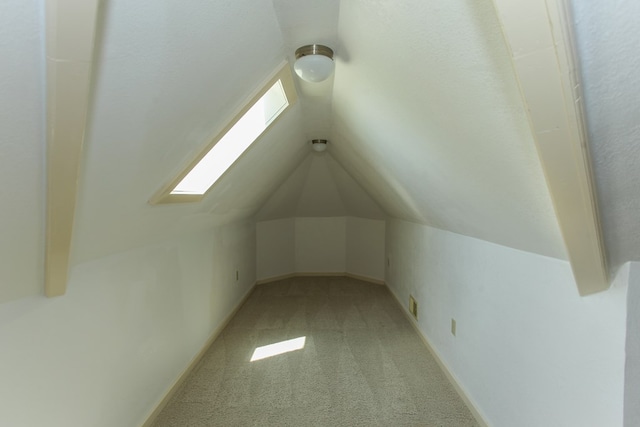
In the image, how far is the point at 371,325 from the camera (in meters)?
3.53

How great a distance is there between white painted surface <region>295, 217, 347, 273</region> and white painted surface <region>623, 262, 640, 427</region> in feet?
15.5

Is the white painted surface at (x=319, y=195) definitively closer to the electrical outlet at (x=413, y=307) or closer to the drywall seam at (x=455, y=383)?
the electrical outlet at (x=413, y=307)

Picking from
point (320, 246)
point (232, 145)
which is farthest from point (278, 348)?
point (320, 246)

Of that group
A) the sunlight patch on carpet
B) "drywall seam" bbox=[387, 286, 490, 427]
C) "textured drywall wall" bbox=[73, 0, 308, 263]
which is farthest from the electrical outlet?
"textured drywall wall" bbox=[73, 0, 308, 263]

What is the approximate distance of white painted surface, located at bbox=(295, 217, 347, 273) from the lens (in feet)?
18.6

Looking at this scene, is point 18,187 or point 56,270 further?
point 56,270

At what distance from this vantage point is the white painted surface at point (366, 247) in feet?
16.7

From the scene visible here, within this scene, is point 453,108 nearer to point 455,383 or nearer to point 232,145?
point 232,145

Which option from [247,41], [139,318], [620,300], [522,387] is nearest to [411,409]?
[522,387]

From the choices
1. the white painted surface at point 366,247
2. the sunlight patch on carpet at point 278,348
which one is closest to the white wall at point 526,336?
the sunlight patch on carpet at point 278,348

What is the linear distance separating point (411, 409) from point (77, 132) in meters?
2.30

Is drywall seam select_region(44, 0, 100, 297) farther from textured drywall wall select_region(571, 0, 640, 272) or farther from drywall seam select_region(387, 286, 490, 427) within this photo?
drywall seam select_region(387, 286, 490, 427)

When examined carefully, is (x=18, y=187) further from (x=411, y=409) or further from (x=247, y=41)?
(x=411, y=409)

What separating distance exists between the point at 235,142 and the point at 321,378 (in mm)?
1854
